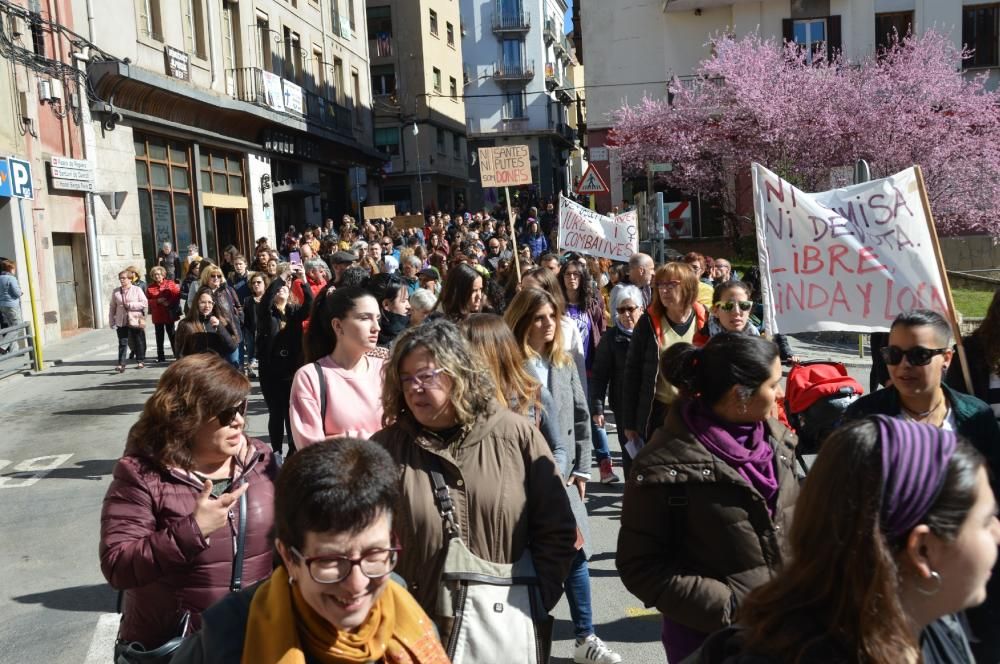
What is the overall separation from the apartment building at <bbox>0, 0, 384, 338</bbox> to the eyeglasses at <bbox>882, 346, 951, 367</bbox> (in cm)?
1667

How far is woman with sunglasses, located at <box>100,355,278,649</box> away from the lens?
273cm

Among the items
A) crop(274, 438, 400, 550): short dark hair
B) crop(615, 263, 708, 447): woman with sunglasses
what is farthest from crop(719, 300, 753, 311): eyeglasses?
crop(274, 438, 400, 550): short dark hair

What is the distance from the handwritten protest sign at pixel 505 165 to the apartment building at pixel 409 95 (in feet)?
111

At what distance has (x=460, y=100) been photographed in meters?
57.4

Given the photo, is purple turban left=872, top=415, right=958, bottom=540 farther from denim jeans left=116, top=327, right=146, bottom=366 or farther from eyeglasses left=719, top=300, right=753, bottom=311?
denim jeans left=116, top=327, right=146, bottom=366

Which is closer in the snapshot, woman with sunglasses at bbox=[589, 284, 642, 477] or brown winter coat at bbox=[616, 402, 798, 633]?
brown winter coat at bbox=[616, 402, 798, 633]

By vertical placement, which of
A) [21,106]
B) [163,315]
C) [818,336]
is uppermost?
[21,106]

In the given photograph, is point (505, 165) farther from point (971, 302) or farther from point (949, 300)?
point (949, 300)

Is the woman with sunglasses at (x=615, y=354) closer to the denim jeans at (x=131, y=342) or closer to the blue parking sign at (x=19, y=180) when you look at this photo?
the denim jeans at (x=131, y=342)

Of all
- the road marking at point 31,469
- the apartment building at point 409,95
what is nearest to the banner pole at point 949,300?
the road marking at point 31,469

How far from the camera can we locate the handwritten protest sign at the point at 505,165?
14273 mm

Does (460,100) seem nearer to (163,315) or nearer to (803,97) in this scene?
(803,97)

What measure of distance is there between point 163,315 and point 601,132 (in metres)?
20.3

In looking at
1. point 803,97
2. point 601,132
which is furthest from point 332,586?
point 601,132
